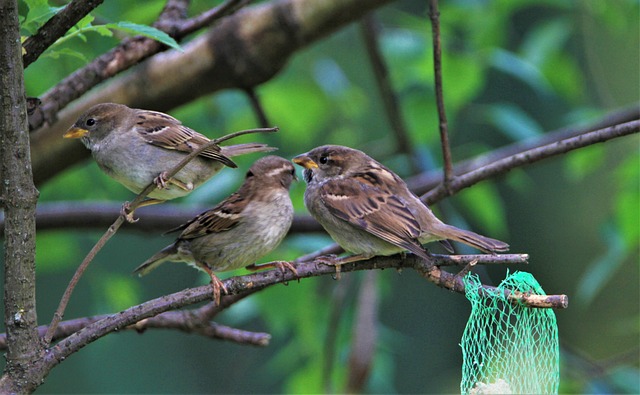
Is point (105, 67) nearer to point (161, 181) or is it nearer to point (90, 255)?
point (161, 181)

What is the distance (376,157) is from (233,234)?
7.34 ft

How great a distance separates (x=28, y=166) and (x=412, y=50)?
122 inches

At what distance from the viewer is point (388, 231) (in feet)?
9.42

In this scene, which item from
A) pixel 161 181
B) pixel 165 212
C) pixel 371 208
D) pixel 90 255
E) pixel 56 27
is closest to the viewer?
pixel 90 255

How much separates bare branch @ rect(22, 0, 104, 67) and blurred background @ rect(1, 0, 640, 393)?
0.37 meters

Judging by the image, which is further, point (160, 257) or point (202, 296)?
point (160, 257)

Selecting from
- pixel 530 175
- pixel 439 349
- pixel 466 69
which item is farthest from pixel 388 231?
pixel 530 175

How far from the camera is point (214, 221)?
3086 millimetres

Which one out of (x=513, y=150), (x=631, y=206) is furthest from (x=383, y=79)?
(x=631, y=206)

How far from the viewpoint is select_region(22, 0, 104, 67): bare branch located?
2070 millimetres

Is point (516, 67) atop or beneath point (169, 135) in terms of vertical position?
atop

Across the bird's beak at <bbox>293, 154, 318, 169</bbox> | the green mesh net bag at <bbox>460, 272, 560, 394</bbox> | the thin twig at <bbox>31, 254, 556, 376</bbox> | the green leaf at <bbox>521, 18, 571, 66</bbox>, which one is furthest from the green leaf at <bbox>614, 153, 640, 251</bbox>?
the thin twig at <bbox>31, 254, 556, 376</bbox>

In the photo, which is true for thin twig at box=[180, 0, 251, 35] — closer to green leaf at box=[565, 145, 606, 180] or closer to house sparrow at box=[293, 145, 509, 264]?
house sparrow at box=[293, 145, 509, 264]

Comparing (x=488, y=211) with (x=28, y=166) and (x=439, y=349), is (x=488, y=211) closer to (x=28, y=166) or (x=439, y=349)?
(x=28, y=166)
